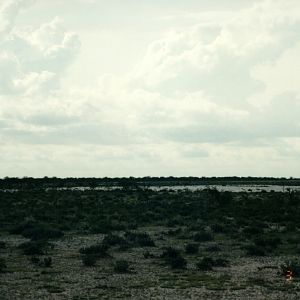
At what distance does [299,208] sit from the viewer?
52.4 m

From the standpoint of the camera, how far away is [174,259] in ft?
72.5

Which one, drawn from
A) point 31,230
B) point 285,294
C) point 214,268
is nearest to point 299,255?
point 214,268

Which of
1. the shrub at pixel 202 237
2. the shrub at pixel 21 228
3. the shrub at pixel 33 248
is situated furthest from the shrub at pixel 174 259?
the shrub at pixel 21 228

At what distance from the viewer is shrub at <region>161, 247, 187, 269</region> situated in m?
21.8

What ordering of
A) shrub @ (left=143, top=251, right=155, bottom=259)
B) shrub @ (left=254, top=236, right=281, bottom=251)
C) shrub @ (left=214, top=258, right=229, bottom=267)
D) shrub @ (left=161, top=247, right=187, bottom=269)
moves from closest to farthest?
1. shrub @ (left=161, top=247, right=187, bottom=269)
2. shrub @ (left=214, top=258, right=229, bottom=267)
3. shrub @ (left=143, top=251, right=155, bottom=259)
4. shrub @ (left=254, top=236, right=281, bottom=251)

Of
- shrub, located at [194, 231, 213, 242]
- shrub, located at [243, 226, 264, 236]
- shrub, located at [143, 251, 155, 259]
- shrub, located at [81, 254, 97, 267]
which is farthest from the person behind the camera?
shrub, located at [243, 226, 264, 236]

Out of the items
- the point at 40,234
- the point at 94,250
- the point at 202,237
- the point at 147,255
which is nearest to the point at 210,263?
the point at 147,255

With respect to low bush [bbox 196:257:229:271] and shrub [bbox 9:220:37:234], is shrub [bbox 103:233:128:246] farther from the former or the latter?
shrub [bbox 9:220:37:234]

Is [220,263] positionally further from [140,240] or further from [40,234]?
[40,234]

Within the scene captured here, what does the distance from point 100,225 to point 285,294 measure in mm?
21889

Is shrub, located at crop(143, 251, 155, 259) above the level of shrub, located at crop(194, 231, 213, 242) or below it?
below

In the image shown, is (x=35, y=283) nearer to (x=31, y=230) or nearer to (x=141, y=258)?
(x=141, y=258)

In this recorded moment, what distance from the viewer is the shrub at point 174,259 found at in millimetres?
21797

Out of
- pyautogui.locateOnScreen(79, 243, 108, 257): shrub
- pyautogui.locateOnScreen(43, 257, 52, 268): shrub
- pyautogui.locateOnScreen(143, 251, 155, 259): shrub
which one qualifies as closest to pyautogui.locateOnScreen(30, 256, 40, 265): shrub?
pyautogui.locateOnScreen(43, 257, 52, 268): shrub
